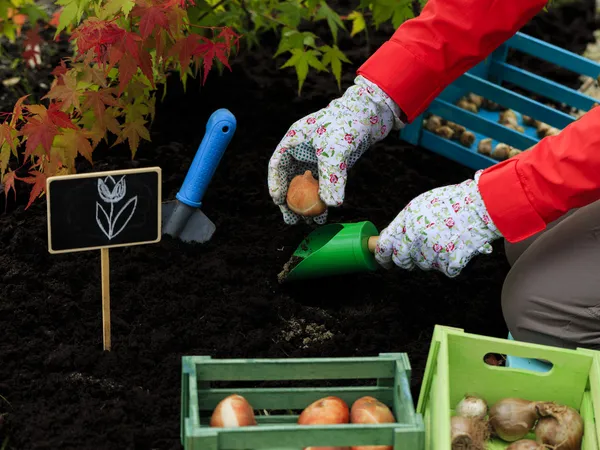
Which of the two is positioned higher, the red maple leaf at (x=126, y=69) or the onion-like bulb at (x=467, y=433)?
the red maple leaf at (x=126, y=69)

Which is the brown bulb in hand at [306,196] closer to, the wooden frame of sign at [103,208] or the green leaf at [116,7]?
the wooden frame of sign at [103,208]

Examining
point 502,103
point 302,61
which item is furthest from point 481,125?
point 302,61

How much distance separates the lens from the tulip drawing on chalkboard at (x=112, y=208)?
1.77 metres

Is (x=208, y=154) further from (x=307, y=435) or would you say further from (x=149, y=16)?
(x=307, y=435)

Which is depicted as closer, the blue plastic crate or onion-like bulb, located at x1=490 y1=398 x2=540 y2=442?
onion-like bulb, located at x1=490 y1=398 x2=540 y2=442

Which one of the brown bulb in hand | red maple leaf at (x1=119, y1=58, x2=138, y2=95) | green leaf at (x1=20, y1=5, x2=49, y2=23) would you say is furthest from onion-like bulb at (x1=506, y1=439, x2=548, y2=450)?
green leaf at (x1=20, y1=5, x2=49, y2=23)

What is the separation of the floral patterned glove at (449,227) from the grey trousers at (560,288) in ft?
0.59

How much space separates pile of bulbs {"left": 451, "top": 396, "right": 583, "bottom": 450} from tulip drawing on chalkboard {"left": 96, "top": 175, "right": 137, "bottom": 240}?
2.46 ft

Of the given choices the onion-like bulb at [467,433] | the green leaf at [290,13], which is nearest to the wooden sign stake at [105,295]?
the onion-like bulb at [467,433]

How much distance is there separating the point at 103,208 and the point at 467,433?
0.82 m

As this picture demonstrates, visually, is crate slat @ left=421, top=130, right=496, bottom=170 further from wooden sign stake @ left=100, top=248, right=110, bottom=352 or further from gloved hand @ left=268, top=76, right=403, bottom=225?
wooden sign stake @ left=100, top=248, right=110, bottom=352

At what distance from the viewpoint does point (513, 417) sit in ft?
5.49

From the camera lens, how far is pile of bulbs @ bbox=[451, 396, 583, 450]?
1609 millimetres

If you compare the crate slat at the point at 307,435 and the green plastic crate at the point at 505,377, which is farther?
the green plastic crate at the point at 505,377
